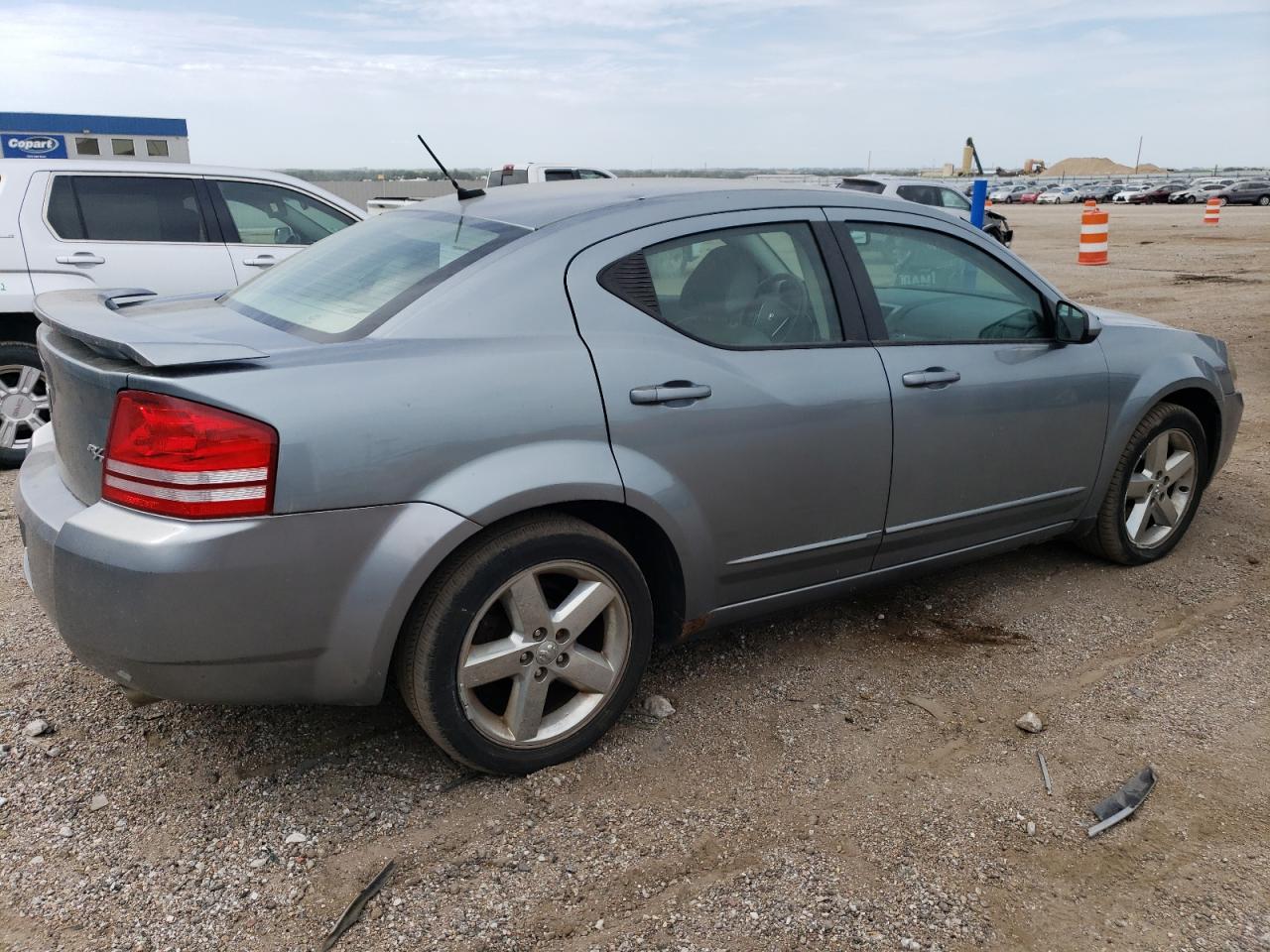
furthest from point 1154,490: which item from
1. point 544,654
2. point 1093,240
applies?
point 1093,240

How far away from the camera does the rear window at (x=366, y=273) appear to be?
2826mm

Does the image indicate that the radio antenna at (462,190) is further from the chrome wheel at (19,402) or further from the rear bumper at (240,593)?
the chrome wheel at (19,402)

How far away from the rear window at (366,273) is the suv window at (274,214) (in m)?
3.37

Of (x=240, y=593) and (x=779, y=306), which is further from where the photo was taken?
(x=779, y=306)

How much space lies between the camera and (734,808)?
9.11ft

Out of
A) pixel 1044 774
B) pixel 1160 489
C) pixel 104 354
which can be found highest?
pixel 104 354

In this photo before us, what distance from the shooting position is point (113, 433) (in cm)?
243

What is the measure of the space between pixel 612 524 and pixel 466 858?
995 millimetres

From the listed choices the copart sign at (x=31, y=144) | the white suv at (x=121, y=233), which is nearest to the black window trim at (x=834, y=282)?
the white suv at (x=121, y=233)

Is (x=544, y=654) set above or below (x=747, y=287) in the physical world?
below

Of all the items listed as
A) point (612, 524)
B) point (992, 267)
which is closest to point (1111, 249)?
point (992, 267)

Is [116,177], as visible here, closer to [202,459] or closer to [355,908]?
[202,459]

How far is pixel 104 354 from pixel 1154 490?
159 inches

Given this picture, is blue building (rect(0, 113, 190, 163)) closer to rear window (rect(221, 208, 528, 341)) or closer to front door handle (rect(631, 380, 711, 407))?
rear window (rect(221, 208, 528, 341))
